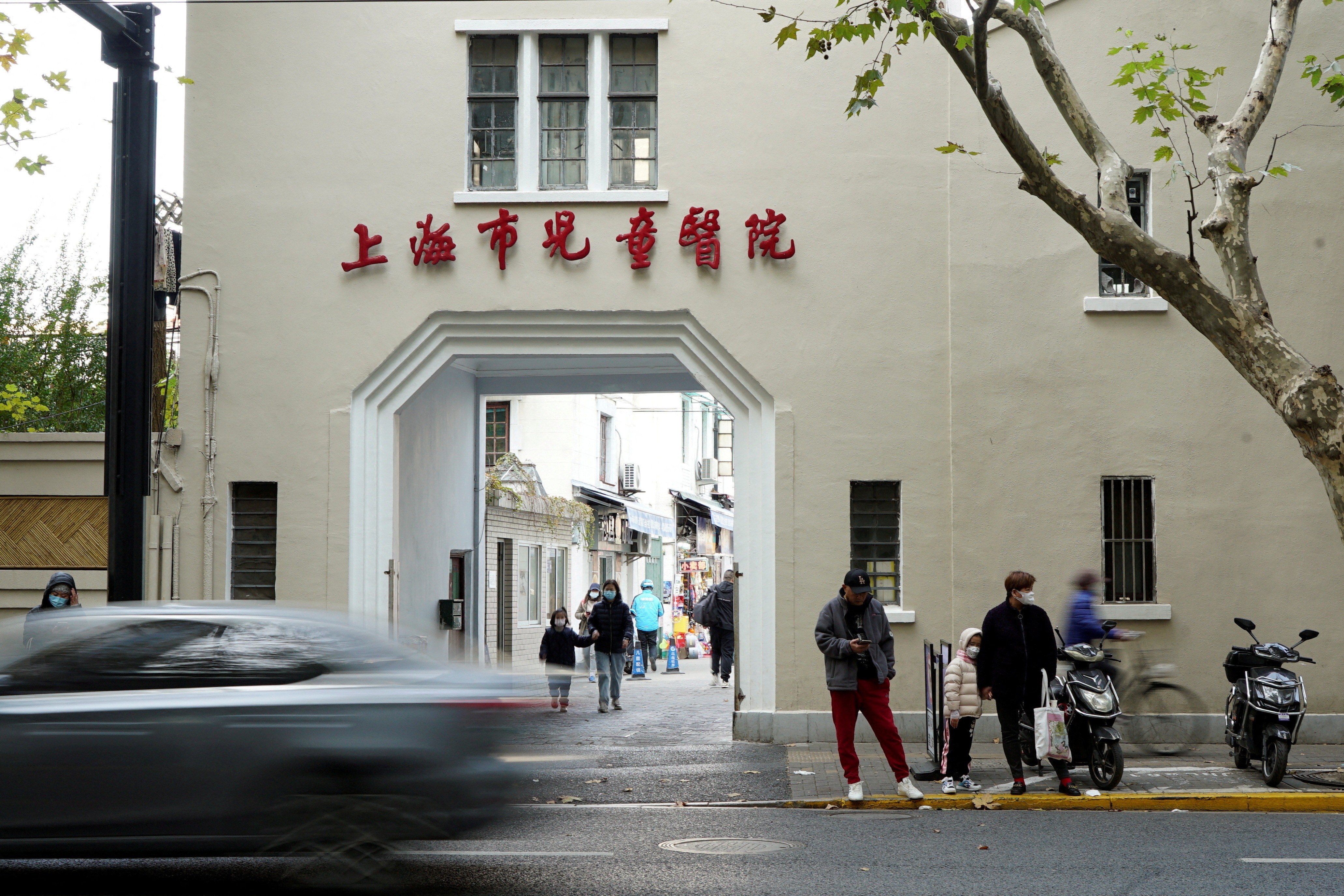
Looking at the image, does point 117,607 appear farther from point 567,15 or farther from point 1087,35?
point 1087,35

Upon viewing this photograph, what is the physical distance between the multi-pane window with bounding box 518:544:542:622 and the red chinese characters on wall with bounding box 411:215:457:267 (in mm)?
15339

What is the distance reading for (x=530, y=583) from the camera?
30.5m

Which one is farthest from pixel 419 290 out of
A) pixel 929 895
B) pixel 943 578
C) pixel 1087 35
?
pixel 929 895

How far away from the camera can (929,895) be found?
706 cm

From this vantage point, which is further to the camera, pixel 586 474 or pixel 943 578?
Answer: pixel 586 474

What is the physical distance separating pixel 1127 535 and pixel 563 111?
7644mm

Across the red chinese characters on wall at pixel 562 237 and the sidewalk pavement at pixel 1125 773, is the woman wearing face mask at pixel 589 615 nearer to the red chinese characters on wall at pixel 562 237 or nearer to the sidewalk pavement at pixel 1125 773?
the red chinese characters on wall at pixel 562 237

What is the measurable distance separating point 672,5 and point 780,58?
1.31 meters

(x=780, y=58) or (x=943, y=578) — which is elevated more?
(x=780, y=58)

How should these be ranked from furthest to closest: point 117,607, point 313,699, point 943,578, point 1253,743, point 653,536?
1. point 653,536
2. point 943,578
3. point 1253,743
4. point 117,607
5. point 313,699

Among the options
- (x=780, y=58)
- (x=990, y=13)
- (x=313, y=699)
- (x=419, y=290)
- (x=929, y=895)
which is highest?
(x=780, y=58)

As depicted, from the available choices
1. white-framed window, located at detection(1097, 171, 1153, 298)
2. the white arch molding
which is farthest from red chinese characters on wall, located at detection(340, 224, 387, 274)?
white-framed window, located at detection(1097, 171, 1153, 298)

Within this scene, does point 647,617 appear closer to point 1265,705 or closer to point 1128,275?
point 1128,275

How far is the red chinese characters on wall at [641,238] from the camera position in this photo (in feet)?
48.0
